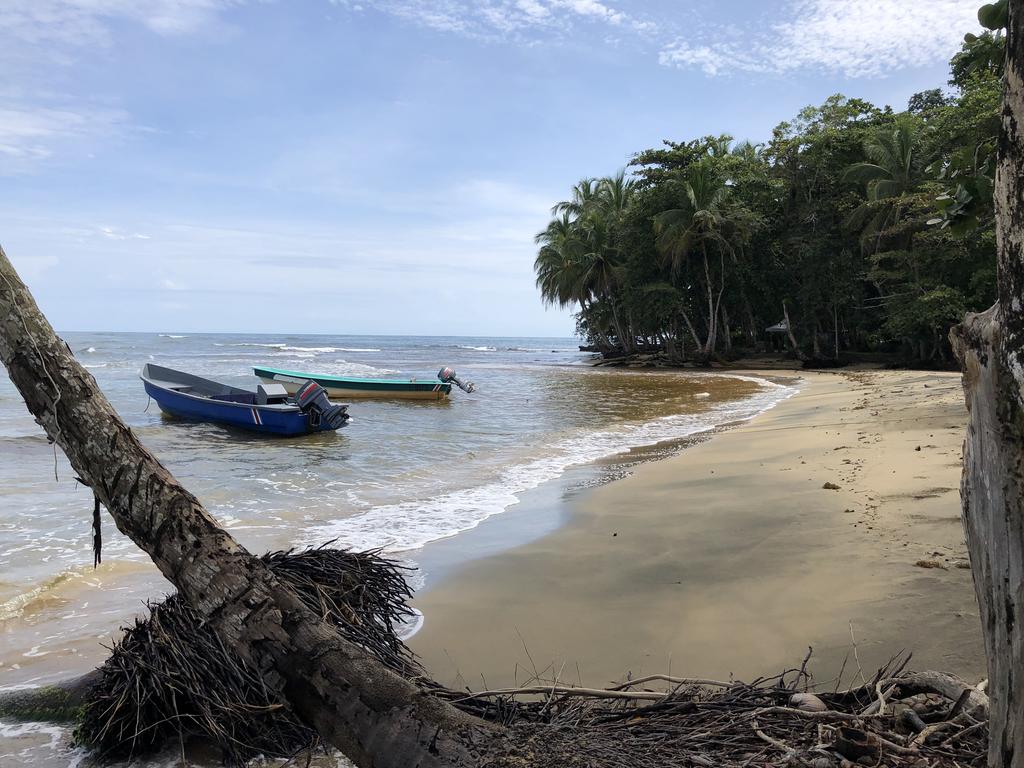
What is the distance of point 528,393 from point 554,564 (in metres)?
17.8

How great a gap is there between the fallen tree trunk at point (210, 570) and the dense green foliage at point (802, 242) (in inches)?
794

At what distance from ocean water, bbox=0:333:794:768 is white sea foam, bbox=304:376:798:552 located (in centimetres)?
3

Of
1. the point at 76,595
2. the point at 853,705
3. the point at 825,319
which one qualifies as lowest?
A: the point at 76,595

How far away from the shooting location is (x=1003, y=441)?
1392 millimetres

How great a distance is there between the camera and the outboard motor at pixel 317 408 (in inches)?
529

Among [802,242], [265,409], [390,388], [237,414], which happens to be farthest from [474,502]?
[802,242]

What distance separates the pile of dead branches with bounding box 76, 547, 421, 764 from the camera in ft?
8.52

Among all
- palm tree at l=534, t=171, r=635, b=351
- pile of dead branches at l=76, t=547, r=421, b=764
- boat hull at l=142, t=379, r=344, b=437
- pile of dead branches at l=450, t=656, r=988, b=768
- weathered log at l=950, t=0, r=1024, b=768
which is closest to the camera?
weathered log at l=950, t=0, r=1024, b=768

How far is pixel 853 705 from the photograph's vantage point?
7.61ft

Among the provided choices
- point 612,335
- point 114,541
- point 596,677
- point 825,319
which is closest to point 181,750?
point 596,677

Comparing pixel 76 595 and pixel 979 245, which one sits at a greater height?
→ pixel 979 245

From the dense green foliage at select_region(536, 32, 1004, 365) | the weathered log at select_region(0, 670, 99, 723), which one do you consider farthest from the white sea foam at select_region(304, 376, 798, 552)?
the dense green foliage at select_region(536, 32, 1004, 365)

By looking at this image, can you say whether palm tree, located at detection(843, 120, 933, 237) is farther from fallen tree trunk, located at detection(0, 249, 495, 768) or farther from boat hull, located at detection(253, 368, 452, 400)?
fallen tree trunk, located at detection(0, 249, 495, 768)

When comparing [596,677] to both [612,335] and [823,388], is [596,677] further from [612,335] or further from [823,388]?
[612,335]
